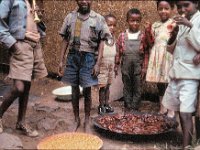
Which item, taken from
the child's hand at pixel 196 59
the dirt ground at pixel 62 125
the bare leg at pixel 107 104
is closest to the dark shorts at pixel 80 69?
the dirt ground at pixel 62 125

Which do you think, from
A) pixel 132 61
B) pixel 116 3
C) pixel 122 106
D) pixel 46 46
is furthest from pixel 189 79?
pixel 46 46

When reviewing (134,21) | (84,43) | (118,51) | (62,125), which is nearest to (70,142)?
(62,125)

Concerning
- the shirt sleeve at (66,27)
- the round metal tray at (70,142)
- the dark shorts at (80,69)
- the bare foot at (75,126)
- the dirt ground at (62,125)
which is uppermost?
the shirt sleeve at (66,27)

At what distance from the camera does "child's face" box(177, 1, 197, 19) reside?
4.86 metres

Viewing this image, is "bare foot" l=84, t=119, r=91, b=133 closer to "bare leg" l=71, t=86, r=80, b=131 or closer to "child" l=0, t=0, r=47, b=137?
"bare leg" l=71, t=86, r=80, b=131

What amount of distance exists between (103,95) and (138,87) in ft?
1.98

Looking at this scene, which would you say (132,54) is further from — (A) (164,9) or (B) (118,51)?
(A) (164,9)

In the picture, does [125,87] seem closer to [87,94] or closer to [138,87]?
[138,87]

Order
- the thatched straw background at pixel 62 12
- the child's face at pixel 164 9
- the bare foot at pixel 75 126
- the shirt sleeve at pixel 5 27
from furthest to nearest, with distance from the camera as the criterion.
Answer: the thatched straw background at pixel 62 12, the child's face at pixel 164 9, the bare foot at pixel 75 126, the shirt sleeve at pixel 5 27

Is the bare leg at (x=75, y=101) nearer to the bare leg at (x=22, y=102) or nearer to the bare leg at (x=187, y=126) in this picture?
the bare leg at (x=22, y=102)

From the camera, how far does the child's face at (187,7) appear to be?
4.86 meters

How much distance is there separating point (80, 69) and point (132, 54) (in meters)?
1.45

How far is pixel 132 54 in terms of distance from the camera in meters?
6.87

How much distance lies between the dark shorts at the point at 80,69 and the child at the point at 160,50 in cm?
120
